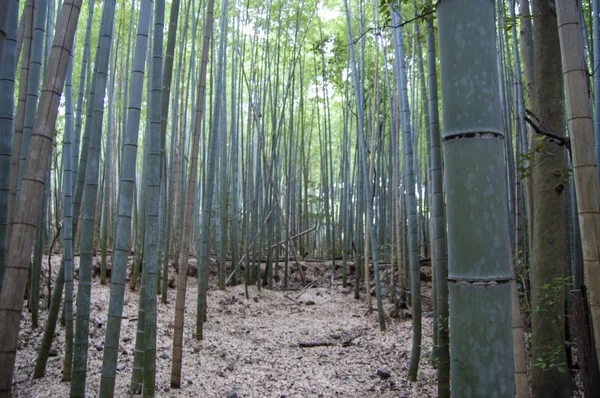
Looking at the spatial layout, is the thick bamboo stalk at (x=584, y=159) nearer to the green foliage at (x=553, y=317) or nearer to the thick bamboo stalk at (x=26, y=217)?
the green foliage at (x=553, y=317)

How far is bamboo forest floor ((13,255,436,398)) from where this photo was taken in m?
2.64

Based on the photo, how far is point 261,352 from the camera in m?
3.56

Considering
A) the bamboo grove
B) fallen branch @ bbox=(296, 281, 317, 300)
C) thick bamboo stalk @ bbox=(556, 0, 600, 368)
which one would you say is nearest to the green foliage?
the bamboo grove

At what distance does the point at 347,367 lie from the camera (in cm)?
325

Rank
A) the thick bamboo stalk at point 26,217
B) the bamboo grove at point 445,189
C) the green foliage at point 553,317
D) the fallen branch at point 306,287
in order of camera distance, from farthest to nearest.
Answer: the fallen branch at point 306,287, the green foliage at point 553,317, the thick bamboo stalk at point 26,217, the bamboo grove at point 445,189

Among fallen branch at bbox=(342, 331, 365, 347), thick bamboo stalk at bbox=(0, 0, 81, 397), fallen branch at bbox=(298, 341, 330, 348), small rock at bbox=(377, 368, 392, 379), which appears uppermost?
thick bamboo stalk at bbox=(0, 0, 81, 397)

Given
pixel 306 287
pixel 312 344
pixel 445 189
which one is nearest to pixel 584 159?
pixel 445 189

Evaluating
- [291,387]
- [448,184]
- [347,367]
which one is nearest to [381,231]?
[347,367]

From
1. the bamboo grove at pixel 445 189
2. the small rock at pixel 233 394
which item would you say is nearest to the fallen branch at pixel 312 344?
the bamboo grove at pixel 445 189

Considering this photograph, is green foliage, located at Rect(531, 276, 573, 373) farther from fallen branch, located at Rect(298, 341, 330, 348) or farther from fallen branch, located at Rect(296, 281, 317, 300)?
fallen branch, located at Rect(296, 281, 317, 300)

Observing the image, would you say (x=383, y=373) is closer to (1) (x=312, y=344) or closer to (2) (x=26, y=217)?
(1) (x=312, y=344)

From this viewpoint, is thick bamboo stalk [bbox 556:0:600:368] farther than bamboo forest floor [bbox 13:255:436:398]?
No

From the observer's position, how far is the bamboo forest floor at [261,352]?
264 cm

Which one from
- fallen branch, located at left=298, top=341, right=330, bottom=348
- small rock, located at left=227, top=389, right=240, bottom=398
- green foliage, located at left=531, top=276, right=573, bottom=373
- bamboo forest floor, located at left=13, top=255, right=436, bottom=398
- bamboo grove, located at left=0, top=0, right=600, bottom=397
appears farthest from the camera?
fallen branch, located at left=298, top=341, right=330, bottom=348
